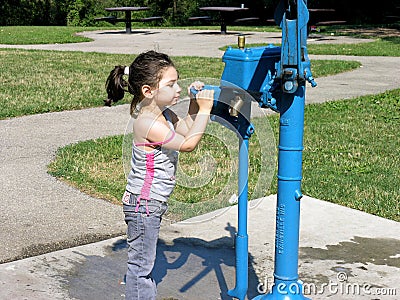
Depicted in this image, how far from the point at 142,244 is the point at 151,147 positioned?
1.29 ft

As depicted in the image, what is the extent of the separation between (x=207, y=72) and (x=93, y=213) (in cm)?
703

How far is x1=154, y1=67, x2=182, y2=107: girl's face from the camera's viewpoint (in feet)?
9.08

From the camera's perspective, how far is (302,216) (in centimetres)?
436

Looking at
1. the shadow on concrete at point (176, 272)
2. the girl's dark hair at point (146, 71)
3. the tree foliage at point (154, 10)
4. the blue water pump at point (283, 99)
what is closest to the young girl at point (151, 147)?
the girl's dark hair at point (146, 71)

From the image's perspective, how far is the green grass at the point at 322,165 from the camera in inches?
188

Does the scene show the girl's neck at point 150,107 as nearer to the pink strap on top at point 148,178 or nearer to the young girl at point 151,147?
the young girl at point 151,147

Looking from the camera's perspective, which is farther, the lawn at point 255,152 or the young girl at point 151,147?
the lawn at point 255,152

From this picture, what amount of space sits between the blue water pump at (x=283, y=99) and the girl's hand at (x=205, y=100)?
0.03 metres

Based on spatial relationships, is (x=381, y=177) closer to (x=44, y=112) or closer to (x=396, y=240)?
(x=396, y=240)

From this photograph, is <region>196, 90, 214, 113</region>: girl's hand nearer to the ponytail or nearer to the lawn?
the lawn

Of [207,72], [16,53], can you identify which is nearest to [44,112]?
[207,72]

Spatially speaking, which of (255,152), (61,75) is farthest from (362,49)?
(255,152)

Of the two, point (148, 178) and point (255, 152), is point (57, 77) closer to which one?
point (255, 152)

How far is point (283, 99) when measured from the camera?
2.63m
